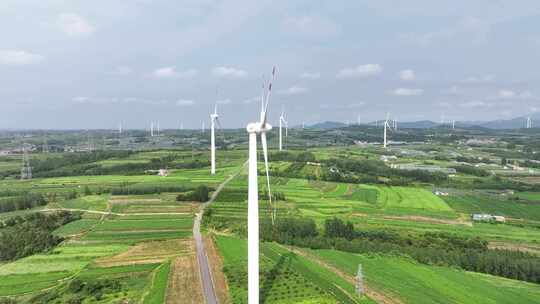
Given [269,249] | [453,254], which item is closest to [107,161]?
[269,249]

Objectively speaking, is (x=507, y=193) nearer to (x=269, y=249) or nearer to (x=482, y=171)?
(x=482, y=171)

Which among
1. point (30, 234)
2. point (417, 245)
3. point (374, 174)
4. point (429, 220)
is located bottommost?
point (417, 245)

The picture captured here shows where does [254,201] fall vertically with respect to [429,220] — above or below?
above

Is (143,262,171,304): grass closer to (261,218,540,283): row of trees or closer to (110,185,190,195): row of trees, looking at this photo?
(261,218,540,283): row of trees

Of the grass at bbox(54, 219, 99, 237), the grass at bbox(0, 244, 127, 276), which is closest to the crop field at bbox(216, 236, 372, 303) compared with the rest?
the grass at bbox(0, 244, 127, 276)

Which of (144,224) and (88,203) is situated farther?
(88,203)

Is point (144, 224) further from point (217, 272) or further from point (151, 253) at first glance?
point (217, 272)

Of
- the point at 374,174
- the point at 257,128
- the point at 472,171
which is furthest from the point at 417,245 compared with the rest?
the point at 472,171
